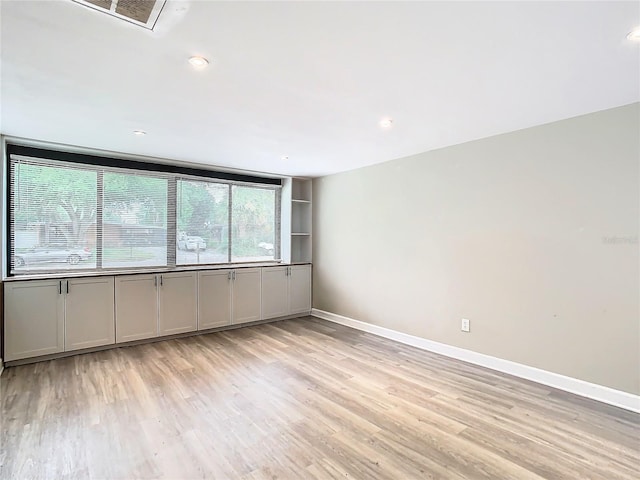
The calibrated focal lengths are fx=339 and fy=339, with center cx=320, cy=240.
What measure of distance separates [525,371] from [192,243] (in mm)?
4417

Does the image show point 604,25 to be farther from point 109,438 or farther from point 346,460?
point 109,438

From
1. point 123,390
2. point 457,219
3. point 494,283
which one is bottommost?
point 123,390

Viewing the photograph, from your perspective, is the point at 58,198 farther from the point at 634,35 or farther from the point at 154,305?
the point at 634,35

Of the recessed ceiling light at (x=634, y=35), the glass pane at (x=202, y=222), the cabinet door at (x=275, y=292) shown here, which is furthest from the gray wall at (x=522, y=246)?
the glass pane at (x=202, y=222)

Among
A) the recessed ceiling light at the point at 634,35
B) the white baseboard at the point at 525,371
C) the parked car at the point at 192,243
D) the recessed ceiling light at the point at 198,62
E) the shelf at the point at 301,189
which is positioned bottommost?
the white baseboard at the point at 525,371

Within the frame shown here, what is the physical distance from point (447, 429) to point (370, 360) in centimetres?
142

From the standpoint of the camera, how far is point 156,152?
13.9ft

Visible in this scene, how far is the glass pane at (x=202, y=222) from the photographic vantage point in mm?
4918

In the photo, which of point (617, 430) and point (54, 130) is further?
point (54, 130)

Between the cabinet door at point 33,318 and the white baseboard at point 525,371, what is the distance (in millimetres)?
3819

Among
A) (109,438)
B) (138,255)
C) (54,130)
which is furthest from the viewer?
(138,255)

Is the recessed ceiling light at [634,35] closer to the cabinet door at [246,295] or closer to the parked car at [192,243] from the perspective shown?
the cabinet door at [246,295]

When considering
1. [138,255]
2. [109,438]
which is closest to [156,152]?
[138,255]

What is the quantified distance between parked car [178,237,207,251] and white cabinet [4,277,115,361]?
3.47 ft
